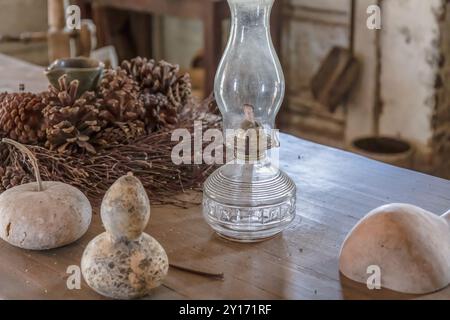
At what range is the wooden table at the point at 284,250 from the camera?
2.89 ft

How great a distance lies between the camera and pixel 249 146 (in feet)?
3.27

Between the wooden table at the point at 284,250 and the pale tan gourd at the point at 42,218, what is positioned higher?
the pale tan gourd at the point at 42,218

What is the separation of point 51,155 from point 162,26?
205 centimetres

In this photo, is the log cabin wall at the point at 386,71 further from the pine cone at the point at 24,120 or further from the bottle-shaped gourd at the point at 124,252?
the bottle-shaped gourd at the point at 124,252

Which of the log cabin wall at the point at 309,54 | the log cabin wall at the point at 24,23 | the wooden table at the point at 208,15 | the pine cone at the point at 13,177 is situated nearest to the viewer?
the pine cone at the point at 13,177

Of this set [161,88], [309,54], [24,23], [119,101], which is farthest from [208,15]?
[119,101]

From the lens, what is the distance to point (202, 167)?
120 centimetres

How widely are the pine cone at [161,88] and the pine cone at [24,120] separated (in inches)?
7.0

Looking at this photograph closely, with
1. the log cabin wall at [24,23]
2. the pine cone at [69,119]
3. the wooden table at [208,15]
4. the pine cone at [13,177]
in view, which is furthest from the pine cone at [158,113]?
the log cabin wall at [24,23]

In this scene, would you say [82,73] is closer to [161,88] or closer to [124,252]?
[161,88]

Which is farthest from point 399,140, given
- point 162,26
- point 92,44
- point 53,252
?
point 53,252

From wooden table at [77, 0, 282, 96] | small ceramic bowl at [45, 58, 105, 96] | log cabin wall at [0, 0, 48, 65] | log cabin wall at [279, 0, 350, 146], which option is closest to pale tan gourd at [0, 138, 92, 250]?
small ceramic bowl at [45, 58, 105, 96]
